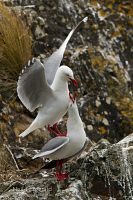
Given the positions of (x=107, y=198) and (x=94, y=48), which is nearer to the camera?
(x=107, y=198)

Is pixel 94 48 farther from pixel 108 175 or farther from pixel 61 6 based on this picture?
pixel 108 175

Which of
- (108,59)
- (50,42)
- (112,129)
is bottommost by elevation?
(112,129)

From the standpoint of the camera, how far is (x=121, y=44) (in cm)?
680

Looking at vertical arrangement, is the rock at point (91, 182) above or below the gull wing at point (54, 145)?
below

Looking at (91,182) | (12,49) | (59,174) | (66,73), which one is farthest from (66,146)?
(12,49)

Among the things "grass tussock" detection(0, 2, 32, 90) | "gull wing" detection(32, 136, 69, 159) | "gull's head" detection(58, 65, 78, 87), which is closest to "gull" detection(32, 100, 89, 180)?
"gull wing" detection(32, 136, 69, 159)

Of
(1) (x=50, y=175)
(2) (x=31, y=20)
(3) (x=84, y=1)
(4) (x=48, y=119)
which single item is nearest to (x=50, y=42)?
(2) (x=31, y=20)

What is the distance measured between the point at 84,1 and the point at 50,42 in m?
0.75

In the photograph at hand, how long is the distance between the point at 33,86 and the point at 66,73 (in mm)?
284

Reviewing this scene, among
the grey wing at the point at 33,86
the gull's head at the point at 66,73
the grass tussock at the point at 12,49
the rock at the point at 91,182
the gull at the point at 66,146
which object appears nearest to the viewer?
the rock at the point at 91,182

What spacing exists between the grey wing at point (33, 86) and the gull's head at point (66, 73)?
0.46 ft

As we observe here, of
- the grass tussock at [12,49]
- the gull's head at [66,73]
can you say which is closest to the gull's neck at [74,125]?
the gull's head at [66,73]

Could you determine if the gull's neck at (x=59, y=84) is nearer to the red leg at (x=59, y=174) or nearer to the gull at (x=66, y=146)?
the gull at (x=66, y=146)

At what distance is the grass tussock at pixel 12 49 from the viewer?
19.4ft
